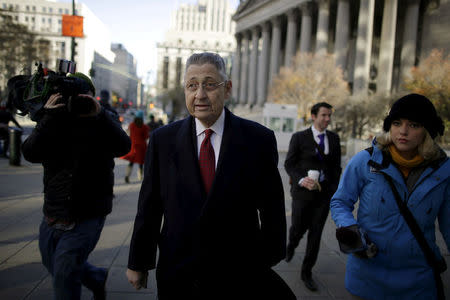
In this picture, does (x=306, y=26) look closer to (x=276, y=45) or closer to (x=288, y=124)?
(x=276, y=45)

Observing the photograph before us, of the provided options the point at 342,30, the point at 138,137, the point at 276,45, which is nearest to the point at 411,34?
the point at 342,30

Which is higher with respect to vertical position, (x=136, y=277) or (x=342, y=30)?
(x=342, y=30)

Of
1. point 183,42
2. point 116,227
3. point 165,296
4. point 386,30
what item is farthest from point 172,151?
point 183,42

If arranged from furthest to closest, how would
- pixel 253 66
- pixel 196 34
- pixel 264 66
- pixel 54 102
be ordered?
pixel 196 34, pixel 253 66, pixel 264 66, pixel 54 102

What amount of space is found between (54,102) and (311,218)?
133 inches

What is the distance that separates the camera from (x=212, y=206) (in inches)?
83.4

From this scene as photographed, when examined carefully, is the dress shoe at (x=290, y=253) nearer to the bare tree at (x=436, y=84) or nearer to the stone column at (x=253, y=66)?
the bare tree at (x=436, y=84)

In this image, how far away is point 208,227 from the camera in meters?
2.12

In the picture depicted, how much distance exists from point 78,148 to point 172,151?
1.06 m

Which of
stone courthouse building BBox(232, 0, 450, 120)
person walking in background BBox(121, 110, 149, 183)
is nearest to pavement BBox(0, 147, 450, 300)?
person walking in background BBox(121, 110, 149, 183)

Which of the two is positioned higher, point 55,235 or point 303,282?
point 55,235

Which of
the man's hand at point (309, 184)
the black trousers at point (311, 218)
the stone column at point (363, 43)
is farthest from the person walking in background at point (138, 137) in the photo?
the stone column at point (363, 43)

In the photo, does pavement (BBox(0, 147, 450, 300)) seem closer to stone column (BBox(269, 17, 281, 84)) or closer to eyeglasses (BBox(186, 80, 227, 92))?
eyeglasses (BBox(186, 80, 227, 92))

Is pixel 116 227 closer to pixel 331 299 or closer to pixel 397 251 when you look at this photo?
pixel 331 299
